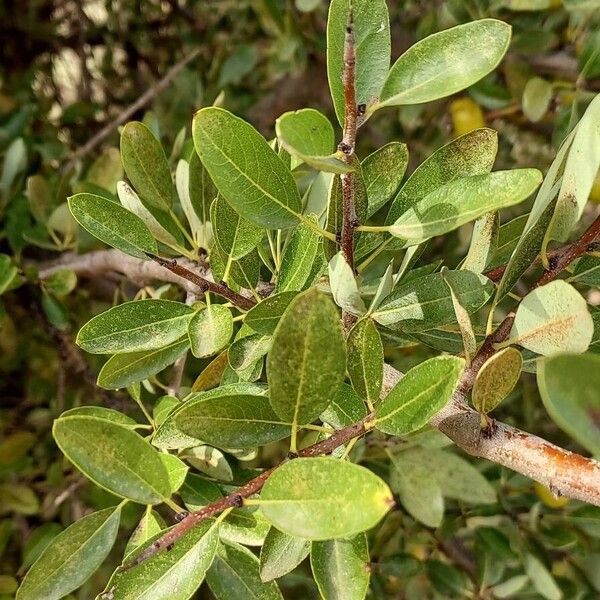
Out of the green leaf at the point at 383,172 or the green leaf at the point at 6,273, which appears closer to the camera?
the green leaf at the point at 383,172

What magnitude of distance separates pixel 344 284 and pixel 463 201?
0.24ft

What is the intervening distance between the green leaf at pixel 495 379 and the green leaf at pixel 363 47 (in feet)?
0.48

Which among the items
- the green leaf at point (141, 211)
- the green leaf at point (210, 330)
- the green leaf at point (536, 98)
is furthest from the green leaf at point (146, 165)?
the green leaf at point (536, 98)

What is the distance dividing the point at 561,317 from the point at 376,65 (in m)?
0.16

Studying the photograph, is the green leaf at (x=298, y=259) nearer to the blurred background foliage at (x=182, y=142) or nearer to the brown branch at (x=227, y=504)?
the brown branch at (x=227, y=504)

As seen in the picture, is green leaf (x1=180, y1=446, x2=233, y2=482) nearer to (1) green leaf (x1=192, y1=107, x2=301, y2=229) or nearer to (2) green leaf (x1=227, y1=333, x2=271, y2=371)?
(2) green leaf (x1=227, y1=333, x2=271, y2=371)

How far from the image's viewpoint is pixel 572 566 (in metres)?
0.95

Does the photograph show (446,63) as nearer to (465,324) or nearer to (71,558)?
(465,324)

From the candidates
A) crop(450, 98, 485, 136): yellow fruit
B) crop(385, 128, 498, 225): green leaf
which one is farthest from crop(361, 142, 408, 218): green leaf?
crop(450, 98, 485, 136): yellow fruit

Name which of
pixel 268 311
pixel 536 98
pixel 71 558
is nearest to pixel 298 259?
pixel 268 311

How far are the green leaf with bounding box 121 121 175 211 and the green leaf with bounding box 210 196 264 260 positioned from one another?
0.10 m

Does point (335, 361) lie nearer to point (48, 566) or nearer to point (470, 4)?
point (48, 566)

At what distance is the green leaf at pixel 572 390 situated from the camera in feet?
0.81

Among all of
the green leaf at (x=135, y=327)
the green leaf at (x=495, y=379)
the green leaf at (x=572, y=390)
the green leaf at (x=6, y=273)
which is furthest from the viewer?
the green leaf at (x=6, y=273)
